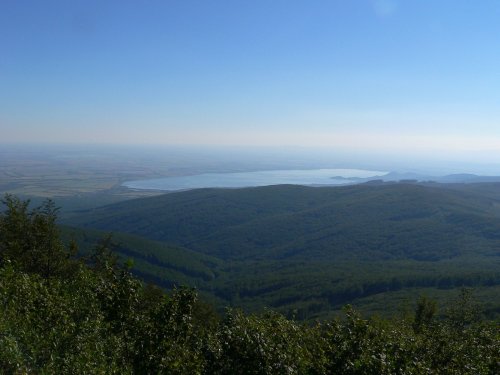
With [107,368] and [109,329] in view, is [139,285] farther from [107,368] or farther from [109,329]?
[107,368]

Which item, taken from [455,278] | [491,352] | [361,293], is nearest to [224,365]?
[491,352]

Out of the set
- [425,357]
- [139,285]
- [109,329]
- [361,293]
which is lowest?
[361,293]

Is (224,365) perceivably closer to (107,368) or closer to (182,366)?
(182,366)

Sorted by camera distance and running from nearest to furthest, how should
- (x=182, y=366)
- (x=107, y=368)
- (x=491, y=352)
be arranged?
(x=107, y=368), (x=182, y=366), (x=491, y=352)

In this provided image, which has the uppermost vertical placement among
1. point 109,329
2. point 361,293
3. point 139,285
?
point 139,285

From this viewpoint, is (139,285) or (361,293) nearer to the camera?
(139,285)

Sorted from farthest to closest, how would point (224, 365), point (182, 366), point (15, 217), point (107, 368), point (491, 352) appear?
point (15, 217), point (491, 352), point (224, 365), point (182, 366), point (107, 368)

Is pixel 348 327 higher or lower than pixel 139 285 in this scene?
lower

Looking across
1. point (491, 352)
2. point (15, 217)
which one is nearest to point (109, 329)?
point (491, 352)

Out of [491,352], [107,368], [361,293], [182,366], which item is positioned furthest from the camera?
[361,293]
